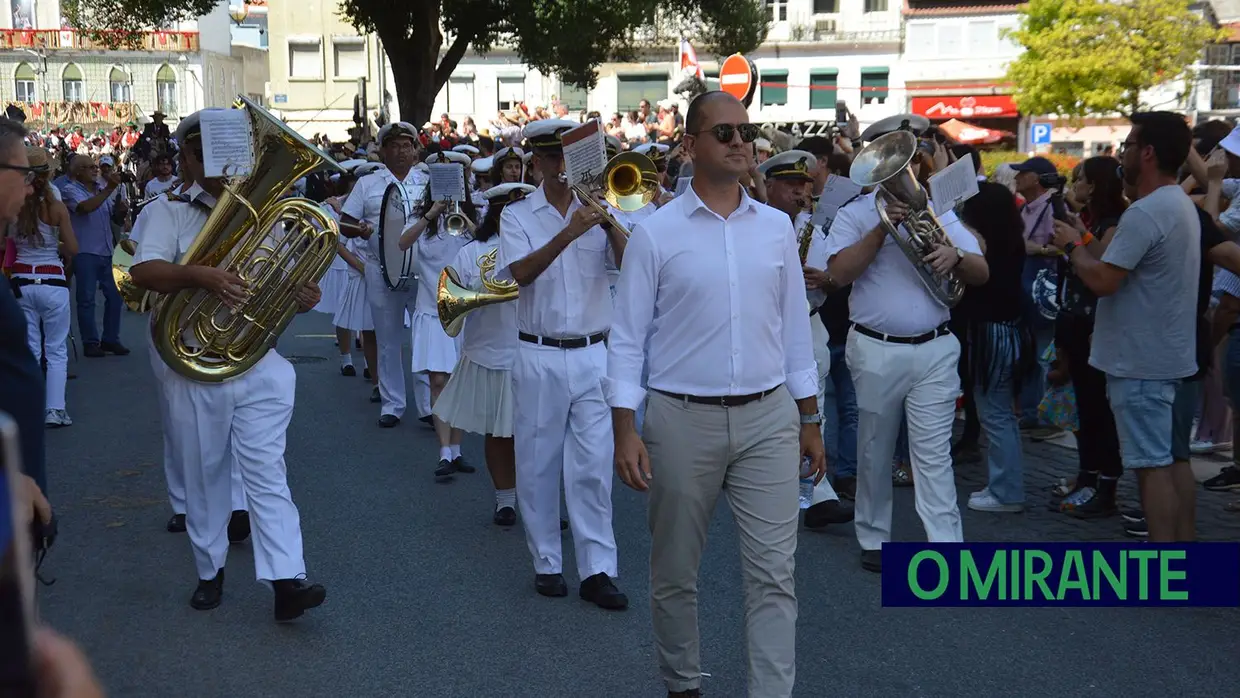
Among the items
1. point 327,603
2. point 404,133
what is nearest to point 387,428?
point 404,133

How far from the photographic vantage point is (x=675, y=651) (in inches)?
166

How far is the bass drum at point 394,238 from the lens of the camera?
951cm

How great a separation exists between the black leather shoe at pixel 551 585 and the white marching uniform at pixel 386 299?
13.0ft

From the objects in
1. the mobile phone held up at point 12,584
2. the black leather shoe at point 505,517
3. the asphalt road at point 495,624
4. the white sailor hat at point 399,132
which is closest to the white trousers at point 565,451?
the asphalt road at point 495,624

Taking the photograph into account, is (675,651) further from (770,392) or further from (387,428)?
(387,428)

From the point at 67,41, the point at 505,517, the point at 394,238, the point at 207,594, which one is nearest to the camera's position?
the point at 207,594

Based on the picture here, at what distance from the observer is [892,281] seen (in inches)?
231

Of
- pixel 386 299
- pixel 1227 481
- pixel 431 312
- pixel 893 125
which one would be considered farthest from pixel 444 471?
pixel 1227 481

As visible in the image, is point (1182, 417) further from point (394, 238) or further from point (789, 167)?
point (394, 238)

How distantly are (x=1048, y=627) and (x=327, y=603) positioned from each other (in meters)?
2.92

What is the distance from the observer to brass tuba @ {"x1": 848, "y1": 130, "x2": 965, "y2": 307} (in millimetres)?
5684

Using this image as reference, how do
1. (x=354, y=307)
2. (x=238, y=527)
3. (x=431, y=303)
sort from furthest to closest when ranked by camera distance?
(x=354, y=307), (x=431, y=303), (x=238, y=527)

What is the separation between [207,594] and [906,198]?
3.37 meters

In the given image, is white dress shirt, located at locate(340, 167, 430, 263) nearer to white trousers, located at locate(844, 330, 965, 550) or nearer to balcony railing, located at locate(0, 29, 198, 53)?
white trousers, located at locate(844, 330, 965, 550)
